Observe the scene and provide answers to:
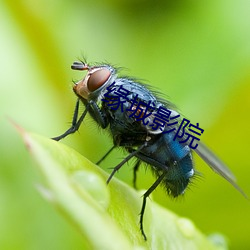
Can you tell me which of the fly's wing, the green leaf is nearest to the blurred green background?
the fly's wing

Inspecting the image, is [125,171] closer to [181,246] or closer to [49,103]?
[49,103]

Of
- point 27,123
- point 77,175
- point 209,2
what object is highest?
point 209,2

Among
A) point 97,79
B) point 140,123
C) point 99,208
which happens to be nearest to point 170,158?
point 140,123

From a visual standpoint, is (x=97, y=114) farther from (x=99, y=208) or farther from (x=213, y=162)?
(x=99, y=208)

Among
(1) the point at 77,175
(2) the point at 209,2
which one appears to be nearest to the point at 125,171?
(2) the point at 209,2

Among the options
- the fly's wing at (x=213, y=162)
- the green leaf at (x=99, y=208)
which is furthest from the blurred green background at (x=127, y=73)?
the green leaf at (x=99, y=208)

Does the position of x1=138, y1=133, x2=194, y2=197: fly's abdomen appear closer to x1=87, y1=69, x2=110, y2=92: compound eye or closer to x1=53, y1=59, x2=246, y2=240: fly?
x1=53, y1=59, x2=246, y2=240: fly
